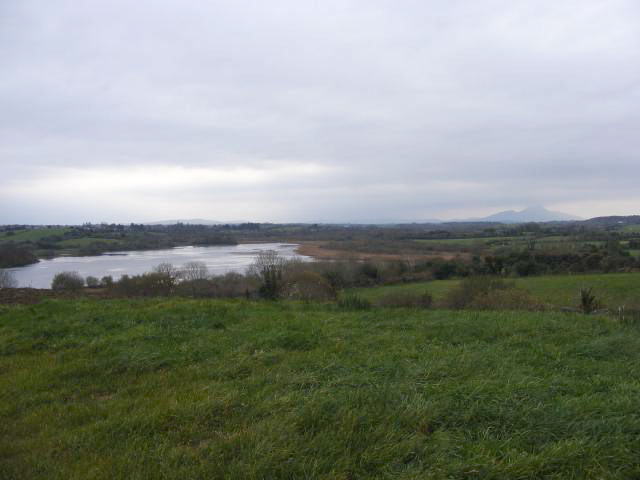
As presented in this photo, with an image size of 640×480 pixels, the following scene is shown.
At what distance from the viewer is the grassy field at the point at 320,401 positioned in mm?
2422

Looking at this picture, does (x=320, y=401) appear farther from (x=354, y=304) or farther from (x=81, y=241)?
(x=81, y=241)

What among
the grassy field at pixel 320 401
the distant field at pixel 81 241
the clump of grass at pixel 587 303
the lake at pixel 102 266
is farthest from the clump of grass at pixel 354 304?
the distant field at pixel 81 241

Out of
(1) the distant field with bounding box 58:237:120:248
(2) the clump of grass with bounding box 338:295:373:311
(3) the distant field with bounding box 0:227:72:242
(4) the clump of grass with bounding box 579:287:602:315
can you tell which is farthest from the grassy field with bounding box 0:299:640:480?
(3) the distant field with bounding box 0:227:72:242

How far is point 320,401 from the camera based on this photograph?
3139 mm

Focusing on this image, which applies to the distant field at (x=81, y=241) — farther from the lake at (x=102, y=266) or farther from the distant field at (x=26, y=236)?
the lake at (x=102, y=266)

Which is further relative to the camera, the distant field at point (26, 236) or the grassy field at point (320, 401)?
the distant field at point (26, 236)

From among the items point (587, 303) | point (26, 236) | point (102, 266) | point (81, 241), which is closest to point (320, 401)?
point (587, 303)

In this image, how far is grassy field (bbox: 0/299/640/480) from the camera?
2.42 metres

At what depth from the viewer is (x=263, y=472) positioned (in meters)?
2.32

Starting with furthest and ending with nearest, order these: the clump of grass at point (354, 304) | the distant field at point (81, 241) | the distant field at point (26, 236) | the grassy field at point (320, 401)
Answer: the distant field at point (26, 236), the distant field at point (81, 241), the clump of grass at point (354, 304), the grassy field at point (320, 401)

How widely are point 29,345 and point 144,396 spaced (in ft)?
9.56

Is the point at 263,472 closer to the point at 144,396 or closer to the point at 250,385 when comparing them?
the point at 250,385

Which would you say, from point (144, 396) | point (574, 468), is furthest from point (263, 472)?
point (574, 468)

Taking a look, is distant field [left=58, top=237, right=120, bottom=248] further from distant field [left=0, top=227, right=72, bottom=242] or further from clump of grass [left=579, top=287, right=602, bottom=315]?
clump of grass [left=579, top=287, right=602, bottom=315]
